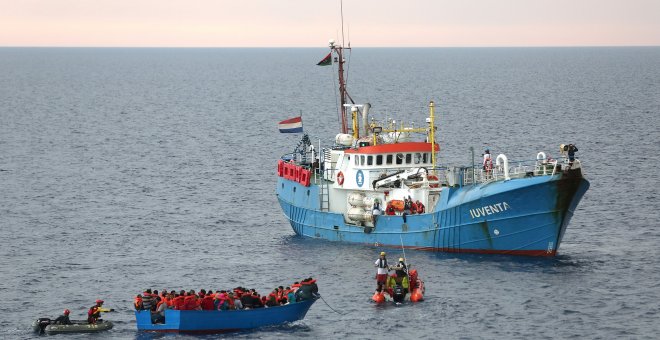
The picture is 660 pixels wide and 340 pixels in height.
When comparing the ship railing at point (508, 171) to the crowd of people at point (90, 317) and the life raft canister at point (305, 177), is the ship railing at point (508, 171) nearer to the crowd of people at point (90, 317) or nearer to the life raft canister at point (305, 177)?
the life raft canister at point (305, 177)

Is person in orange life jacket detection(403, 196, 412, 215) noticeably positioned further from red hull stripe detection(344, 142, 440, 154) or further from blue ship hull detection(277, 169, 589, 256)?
red hull stripe detection(344, 142, 440, 154)

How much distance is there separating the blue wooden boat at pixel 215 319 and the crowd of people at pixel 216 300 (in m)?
0.25

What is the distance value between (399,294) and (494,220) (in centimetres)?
883

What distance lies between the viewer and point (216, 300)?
4769 centimetres

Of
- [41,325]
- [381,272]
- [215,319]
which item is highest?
[381,272]

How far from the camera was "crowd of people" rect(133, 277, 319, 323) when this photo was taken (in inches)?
1871

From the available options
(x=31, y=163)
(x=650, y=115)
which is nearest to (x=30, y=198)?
(x=31, y=163)

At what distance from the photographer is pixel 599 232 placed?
67.1 meters

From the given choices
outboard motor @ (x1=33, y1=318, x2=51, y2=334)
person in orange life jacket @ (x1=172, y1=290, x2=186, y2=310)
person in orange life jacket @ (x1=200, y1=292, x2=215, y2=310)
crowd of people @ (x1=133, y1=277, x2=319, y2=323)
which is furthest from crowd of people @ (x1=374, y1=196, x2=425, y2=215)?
outboard motor @ (x1=33, y1=318, x2=51, y2=334)

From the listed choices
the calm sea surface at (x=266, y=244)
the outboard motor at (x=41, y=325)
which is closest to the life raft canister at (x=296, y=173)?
the calm sea surface at (x=266, y=244)

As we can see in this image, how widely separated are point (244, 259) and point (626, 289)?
20309 millimetres

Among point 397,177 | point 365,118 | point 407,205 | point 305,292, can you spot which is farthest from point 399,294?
point 365,118

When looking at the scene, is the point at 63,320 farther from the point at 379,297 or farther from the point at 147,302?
the point at 379,297

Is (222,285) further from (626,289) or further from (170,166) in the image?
(170,166)
